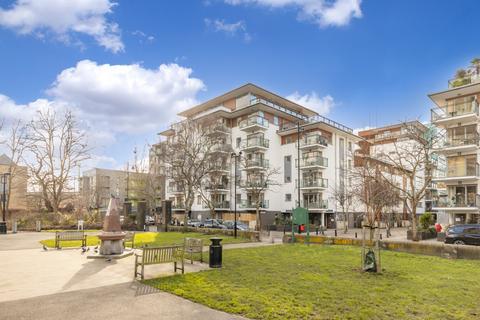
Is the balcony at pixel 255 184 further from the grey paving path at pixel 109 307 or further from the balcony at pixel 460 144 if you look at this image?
the grey paving path at pixel 109 307

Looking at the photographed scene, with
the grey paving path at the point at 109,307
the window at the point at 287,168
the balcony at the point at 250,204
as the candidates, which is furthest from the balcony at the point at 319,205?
the grey paving path at the point at 109,307

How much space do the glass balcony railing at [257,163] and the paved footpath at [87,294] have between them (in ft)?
105

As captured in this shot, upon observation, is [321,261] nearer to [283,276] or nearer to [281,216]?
[283,276]

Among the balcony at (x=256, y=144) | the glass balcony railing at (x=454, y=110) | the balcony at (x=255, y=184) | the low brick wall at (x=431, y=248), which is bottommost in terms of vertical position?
the low brick wall at (x=431, y=248)

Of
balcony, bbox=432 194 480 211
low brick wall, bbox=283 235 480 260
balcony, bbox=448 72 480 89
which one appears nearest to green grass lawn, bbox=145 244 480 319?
low brick wall, bbox=283 235 480 260

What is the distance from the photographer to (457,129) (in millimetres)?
31828

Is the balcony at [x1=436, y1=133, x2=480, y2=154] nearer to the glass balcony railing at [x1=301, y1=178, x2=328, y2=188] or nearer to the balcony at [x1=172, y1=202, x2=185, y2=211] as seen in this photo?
the glass balcony railing at [x1=301, y1=178, x2=328, y2=188]

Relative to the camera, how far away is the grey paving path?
6.45m

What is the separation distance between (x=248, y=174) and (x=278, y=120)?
9118 mm

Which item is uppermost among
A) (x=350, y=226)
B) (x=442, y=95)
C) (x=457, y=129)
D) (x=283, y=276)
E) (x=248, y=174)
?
(x=442, y=95)

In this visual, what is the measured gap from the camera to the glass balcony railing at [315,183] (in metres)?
42.0

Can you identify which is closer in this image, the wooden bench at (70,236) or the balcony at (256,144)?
the wooden bench at (70,236)

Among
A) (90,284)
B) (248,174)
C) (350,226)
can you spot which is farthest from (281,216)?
(90,284)

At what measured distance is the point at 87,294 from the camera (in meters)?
8.00
